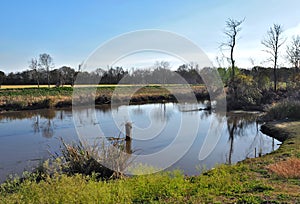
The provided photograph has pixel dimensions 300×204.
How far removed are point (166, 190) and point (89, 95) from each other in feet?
83.3

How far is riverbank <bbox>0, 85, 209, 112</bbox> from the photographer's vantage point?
26359 mm

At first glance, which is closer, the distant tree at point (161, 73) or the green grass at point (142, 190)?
the green grass at point (142, 190)

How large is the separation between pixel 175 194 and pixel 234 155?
6.01 meters

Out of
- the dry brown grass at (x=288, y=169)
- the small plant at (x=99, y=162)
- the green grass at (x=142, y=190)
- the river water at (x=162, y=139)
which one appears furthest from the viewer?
the river water at (x=162, y=139)

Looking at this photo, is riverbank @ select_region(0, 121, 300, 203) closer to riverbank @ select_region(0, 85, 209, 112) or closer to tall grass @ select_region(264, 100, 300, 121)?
tall grass @ select_region(264, 100, 300, 121)

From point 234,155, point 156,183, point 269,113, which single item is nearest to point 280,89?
point 269,113

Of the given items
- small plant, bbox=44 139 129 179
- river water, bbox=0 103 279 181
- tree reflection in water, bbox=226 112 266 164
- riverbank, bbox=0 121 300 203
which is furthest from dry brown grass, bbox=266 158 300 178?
small plant, bbox=44 139 129 179

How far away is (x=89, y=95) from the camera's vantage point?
29.4 m

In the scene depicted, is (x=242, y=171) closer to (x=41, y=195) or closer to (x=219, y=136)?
(x=41, y=195)

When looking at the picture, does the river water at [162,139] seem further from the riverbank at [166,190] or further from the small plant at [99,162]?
the riverbank at [166,190]

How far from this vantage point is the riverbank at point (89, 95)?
86.5 ft

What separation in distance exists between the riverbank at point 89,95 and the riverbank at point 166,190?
56.0 ft

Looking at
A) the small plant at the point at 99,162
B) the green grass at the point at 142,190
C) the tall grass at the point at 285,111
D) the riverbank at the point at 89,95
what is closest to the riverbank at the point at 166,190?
the green grass at the point at 142,190

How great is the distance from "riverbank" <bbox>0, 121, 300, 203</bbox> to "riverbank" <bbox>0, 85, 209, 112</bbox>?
56.0ft
